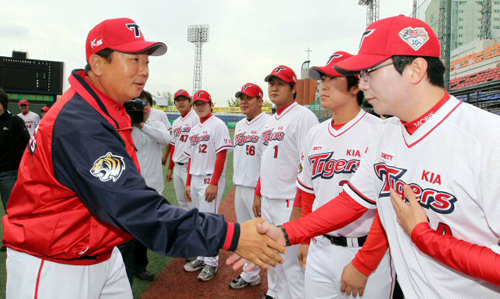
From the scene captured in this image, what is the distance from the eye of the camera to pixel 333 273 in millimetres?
2148

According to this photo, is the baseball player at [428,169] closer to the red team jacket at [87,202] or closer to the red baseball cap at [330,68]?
the red baseball cap at [330,68]

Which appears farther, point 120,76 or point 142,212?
point 120,76

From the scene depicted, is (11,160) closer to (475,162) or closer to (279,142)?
(279,142)

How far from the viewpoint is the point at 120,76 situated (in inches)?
72.2

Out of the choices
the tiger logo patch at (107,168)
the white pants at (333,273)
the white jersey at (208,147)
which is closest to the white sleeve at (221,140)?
the white jersey at (208,147)

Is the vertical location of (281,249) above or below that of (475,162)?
below

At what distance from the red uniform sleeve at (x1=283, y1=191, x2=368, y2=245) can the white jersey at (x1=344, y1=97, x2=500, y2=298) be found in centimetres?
35

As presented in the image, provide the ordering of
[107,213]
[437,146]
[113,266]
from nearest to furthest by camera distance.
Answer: [437,146] < [107,213] < [113,266]

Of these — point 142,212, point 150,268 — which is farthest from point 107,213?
point 150,268

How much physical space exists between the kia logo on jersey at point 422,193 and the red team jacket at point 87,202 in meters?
0.79

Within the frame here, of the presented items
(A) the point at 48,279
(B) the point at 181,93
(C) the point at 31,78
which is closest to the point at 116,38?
(A) the point at 48,279

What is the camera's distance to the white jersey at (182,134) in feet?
16.8

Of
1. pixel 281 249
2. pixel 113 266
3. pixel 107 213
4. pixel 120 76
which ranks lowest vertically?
pixel 113 266

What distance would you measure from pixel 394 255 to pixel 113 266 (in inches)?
62.0
